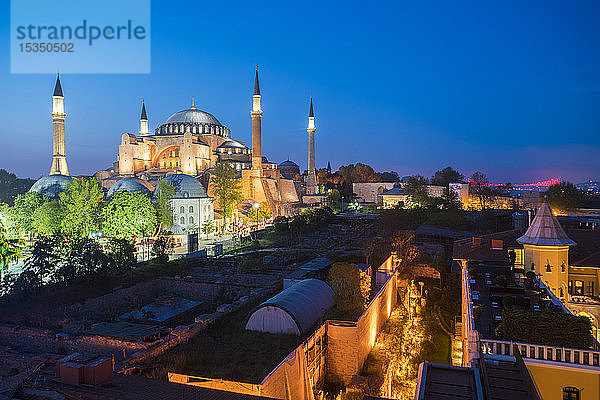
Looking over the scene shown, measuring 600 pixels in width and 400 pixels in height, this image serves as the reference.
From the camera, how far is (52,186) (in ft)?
111

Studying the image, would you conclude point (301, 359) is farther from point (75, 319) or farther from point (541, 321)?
point (75, 319)

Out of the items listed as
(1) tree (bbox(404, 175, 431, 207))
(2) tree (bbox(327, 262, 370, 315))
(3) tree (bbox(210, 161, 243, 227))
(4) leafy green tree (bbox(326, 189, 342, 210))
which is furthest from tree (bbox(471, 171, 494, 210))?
(2) tree (bbox(327, 262, 370, 315))

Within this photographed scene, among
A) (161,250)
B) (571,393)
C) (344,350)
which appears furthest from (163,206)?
(571,393)

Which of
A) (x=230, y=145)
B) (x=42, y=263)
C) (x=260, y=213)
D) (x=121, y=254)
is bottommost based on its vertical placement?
(x=121, y=254)

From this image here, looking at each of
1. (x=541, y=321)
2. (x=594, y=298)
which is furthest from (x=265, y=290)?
(x=594, y=298)

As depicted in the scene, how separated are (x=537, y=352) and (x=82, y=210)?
87.9 ft

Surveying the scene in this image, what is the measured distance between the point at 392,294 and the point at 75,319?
1127cm

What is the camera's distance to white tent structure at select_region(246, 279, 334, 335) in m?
9.68

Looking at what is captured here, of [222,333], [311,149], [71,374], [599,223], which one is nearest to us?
[71,374]

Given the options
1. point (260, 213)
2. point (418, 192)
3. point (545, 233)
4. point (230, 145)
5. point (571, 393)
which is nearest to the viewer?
point (571, 393)

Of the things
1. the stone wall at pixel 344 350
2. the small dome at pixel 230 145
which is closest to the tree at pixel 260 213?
the small dome at pixel 230 145

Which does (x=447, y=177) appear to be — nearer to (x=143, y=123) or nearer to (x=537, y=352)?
(x=143, y=123)

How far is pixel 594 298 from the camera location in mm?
12609

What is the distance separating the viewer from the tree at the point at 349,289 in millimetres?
11018
